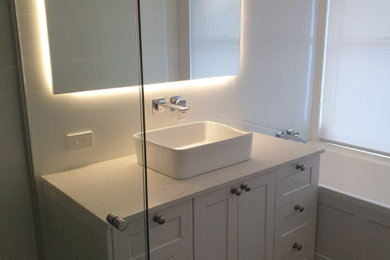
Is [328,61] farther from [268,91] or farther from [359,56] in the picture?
[268,91]

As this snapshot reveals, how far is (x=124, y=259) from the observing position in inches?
55.1

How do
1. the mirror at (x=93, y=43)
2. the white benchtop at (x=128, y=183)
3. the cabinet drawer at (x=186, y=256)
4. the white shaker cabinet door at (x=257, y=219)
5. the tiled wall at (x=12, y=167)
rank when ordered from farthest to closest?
the white shaker cabinet door at (x=257, y=219) < the cabinet drawer at (x=186, y=256) < the tiled wall at (x=12, y=167) < the white benchtop at (x=128, y=183) < the mirror at (x=93, y=43)

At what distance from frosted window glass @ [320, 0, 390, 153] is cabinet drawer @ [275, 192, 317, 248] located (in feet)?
2.96

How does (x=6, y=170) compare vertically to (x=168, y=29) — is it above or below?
below

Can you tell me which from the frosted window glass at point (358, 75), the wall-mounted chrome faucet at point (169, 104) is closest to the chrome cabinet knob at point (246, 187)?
the wall-mounted chrome faucet at point (169, 104)

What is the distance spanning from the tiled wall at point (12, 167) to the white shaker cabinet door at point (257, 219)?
0.89 m

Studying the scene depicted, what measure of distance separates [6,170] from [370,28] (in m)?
2.38

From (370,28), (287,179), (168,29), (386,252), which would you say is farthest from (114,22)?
(370,28)

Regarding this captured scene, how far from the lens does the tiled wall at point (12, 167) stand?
5.27ft

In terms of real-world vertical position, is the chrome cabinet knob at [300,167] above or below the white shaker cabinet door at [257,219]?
above

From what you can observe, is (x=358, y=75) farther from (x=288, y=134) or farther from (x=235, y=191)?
(x=235, y=191)

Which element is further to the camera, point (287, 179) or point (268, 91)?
point (268, 91)

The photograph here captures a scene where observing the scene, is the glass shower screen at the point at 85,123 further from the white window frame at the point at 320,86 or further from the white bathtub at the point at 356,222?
the white window frame at the point at 320,86

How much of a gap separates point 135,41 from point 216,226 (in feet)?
3.03
